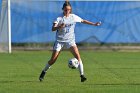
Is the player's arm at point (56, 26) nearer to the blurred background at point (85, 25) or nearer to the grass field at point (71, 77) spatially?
the grass field at point (71, 77)

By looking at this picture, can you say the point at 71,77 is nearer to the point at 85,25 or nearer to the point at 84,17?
the point at 85,25

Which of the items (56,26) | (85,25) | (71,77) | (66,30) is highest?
(56,26)

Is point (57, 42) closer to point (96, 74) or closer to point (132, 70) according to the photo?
point (96, 74)

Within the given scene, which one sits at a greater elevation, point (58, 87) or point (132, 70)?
point (58, 87)

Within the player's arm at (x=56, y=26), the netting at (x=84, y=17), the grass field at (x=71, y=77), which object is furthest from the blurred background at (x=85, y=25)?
the player's arm at (x=56, y=26)

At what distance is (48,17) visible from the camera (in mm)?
31656

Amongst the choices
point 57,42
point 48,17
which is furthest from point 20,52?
point 57,42

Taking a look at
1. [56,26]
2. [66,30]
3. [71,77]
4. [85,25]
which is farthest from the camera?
[85,25]

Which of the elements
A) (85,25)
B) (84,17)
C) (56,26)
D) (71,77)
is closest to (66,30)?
(56,26)

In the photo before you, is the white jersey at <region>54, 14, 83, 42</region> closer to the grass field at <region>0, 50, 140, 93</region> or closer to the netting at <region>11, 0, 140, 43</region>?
the grass field at <region>0, 50, 140, 93</region>

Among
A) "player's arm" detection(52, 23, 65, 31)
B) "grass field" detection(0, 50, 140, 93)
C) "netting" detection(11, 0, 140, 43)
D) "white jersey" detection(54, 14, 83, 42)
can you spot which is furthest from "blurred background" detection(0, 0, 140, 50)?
"player's arm" detection(52, 23, 65, 31)

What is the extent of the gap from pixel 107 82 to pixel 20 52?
15.9 metres

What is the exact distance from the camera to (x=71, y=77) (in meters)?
17.6

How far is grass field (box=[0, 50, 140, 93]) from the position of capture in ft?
46.5
